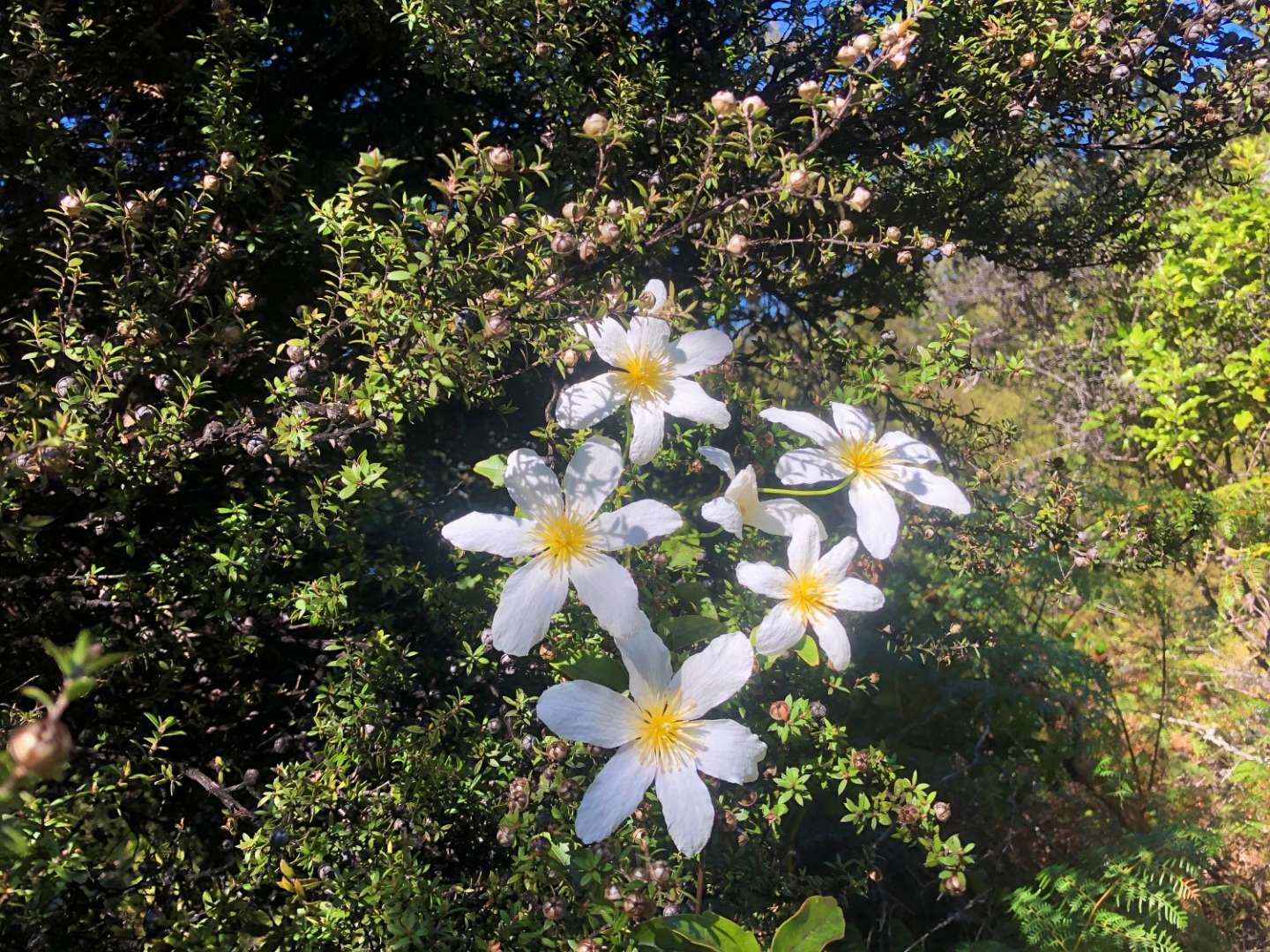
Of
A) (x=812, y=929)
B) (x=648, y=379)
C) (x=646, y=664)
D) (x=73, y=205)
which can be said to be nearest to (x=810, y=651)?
(x=646, y=664)

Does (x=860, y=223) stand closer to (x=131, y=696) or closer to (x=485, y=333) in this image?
(x=485, y=333)

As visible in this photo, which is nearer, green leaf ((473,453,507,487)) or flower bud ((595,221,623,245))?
flower bud ((595,221,623,245))

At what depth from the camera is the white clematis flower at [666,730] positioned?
0.99 meters

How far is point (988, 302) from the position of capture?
645cm

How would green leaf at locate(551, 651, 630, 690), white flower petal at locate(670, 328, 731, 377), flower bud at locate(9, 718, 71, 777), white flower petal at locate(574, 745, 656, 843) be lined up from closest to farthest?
flower bud at locate(9, 718, 71, 777) → white flower petal at locate(574, 745, 656, 843) → green leaf at locate(551, 651, 630, 690) → white flower petal at locate(670, 328, 731, 377)

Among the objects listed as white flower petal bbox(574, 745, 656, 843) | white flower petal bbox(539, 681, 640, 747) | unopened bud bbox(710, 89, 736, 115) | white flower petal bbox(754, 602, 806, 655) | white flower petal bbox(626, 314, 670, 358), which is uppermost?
unopened bud bbox(710, 89, 736, 115)

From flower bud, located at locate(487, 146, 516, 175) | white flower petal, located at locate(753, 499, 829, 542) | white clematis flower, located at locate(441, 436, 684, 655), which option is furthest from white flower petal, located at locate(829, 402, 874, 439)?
flower bud, located at locate(487, 146, 516, 175)

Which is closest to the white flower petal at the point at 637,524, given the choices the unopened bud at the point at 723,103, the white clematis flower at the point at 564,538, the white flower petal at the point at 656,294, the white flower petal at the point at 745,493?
the white clematis flower at the point at 564,538

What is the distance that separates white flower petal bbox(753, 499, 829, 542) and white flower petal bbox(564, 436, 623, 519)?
0.79 ft

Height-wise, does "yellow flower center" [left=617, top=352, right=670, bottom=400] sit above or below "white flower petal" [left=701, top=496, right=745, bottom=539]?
above

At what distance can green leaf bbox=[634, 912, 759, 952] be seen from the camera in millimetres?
973

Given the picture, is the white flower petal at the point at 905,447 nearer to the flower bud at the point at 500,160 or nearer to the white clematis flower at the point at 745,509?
the white clematis flower at the point at 745,509

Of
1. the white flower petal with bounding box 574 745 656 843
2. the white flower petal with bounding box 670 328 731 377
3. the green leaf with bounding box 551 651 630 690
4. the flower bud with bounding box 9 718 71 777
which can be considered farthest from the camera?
the white flower petal with bounding box 670 328 731 377

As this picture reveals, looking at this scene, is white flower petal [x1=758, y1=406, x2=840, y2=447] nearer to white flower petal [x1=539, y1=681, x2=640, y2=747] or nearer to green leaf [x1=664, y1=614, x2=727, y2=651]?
green leaf [x1=664, y1=614, x2=727, y2=651]
